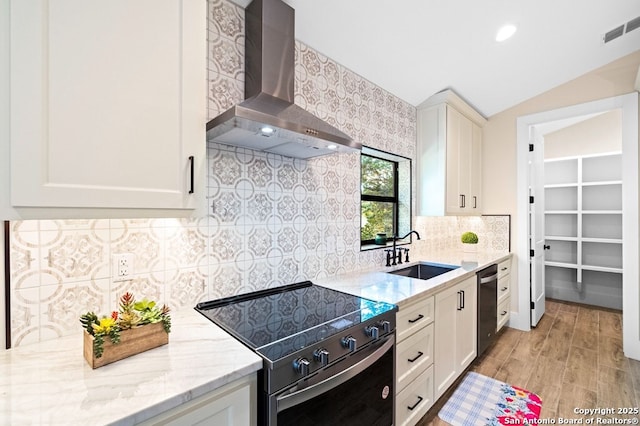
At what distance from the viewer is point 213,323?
1.24 metres

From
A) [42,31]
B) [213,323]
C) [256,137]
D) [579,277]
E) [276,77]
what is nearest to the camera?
[42,31]

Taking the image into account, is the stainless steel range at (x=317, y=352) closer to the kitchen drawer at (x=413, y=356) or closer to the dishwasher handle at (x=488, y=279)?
the kitchen drawer at (x=413, y=356)

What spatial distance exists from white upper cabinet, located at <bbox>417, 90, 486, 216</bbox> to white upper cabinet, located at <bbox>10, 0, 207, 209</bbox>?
2.42 m

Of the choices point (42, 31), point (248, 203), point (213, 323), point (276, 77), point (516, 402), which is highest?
point (276, 77)

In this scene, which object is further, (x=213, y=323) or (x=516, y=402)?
(x=516, y=402)

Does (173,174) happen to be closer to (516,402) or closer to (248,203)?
(248,203)

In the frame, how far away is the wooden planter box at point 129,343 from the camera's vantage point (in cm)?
89

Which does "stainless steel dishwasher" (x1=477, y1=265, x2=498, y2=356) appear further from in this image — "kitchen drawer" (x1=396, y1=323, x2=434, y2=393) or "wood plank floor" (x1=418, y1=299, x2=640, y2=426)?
"kitchen drawer" (x1=396, y1=323, x2=434, y2=393)

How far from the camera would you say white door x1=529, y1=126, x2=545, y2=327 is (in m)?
3.37

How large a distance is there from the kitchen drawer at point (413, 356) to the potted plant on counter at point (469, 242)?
1.77m

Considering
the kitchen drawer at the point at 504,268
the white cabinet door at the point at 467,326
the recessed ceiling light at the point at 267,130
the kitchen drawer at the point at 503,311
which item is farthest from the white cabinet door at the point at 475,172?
the recessed ceiling light at the point at 267,130

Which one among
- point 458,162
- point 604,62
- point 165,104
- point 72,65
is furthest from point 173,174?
point 604,62

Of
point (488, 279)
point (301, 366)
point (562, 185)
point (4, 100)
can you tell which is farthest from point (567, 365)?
point (4, 100)

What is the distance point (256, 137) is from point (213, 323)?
2.83 ft
